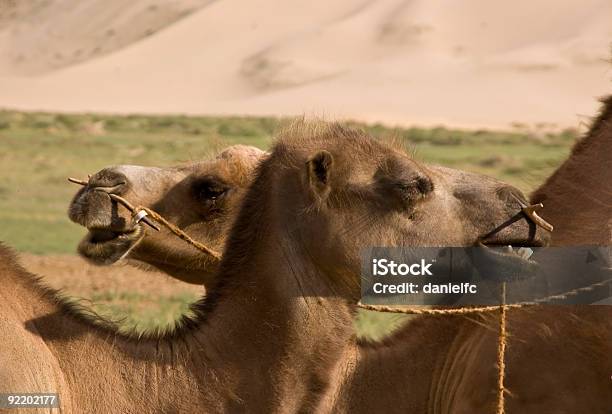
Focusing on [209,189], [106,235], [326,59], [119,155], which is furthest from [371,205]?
[326,59]

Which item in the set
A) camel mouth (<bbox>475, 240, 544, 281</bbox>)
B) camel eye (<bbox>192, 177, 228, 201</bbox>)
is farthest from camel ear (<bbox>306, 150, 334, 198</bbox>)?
camel eye (<bbox>192, 177, 228, 201</bbox>)

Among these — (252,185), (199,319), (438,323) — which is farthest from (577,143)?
(199,319)

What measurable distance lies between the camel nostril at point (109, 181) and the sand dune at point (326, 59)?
140ft

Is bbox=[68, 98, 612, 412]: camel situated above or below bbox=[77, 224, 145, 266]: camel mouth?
below

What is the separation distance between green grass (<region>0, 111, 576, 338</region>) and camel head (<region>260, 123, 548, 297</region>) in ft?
5.18

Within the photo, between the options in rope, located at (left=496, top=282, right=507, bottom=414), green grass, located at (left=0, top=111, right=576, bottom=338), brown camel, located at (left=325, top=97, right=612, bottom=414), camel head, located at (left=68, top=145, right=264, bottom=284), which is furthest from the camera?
green grass, located at (left=0, top=111, right=576, bottom=338)

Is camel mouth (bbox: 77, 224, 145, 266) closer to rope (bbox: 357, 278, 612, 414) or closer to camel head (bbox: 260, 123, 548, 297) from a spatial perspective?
camel head (bbox: 260, 123, 548, 297)

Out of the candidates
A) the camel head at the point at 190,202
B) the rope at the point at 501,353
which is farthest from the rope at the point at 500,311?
the camel head at the point at 190,202

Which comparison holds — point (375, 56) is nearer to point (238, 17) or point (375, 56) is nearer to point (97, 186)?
point (238, 17)

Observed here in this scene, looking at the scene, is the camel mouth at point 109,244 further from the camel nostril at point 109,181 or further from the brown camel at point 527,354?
the brown camel at point 527,354

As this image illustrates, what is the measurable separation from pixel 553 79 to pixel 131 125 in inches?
1225

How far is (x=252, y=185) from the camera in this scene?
4.39 m

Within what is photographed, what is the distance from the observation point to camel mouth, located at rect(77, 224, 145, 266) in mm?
4789

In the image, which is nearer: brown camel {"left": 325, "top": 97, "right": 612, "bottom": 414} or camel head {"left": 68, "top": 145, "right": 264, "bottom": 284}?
brown camel {"left": 325, "top": 97, "right": 612, "bottom": 414}
